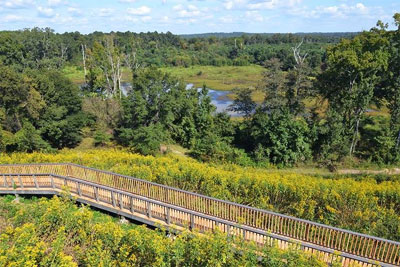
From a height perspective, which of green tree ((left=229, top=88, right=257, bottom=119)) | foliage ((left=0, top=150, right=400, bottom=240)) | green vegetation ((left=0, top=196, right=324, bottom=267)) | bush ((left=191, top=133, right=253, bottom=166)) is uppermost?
green tree ((left=229, top=88, right=257, bottom=119))

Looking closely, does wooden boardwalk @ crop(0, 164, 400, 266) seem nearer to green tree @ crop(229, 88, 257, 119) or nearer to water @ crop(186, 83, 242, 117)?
green tree @ crop(229, 88, 257, 119)

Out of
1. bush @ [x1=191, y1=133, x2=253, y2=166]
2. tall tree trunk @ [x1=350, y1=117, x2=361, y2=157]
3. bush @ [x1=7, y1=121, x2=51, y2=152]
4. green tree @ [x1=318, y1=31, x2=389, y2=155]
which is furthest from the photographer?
bush @ [x1=191, y1=133, x2=253, y2=166]

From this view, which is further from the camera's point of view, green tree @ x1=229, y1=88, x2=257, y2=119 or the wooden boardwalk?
green tree @ x1=229, y1=88, x2=257, y2=119

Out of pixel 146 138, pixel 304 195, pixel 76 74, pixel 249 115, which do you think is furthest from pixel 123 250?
pixel 76 74

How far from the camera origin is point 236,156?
2331 centimetres

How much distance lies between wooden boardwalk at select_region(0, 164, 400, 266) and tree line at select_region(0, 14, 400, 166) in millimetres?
8907

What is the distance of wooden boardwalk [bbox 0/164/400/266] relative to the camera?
8.58m

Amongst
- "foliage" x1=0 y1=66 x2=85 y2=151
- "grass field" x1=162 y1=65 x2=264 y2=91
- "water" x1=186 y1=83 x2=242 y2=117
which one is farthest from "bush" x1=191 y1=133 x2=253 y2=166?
"grass field" x1=162 y1=65 x2=264 y2=91

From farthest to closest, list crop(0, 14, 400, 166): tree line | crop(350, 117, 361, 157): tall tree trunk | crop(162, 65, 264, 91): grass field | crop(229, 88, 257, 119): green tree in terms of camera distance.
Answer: crop(162, 65, 264, 91): grass field < crop(229, 88, 257, 119): green tree < crop(350, 117, 361, 157): tall tree trunk < crop(0, 14, 400, 166): tree line

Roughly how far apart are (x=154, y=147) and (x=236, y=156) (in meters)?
5.93

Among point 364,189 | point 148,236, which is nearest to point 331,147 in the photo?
point 364,189

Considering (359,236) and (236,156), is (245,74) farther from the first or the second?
(359,236)

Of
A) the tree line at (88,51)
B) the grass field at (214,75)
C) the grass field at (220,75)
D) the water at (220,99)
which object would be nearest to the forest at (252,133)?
the water at (220,99)

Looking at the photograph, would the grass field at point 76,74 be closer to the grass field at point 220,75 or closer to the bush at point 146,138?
the grass field at point 220,75
